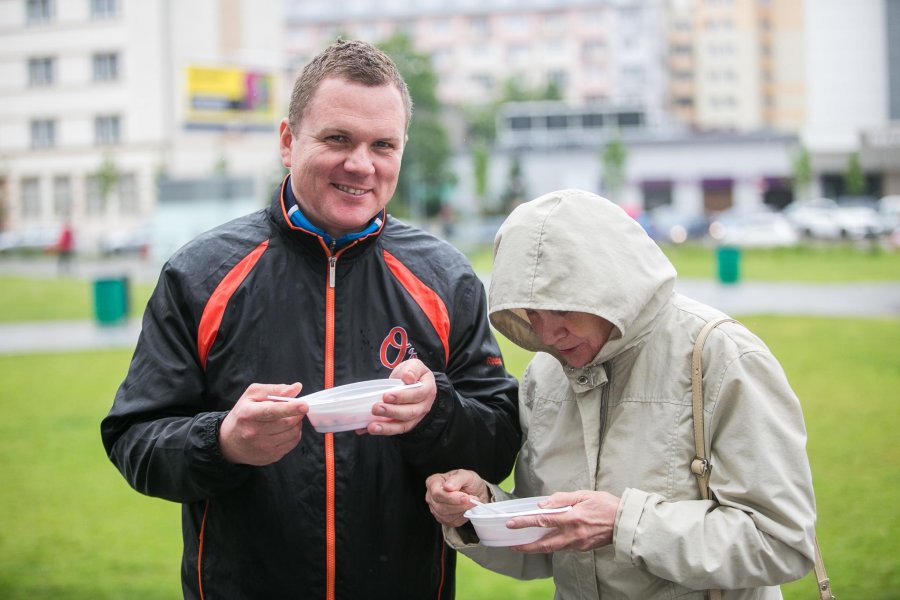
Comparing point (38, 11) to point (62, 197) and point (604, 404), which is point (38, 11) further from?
point (62, 197)

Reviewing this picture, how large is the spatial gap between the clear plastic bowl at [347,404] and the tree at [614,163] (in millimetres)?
54440

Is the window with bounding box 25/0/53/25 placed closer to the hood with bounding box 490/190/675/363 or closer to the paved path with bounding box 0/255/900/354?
the paved path with bounding box 0/255/900/354

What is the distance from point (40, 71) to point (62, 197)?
21.8 m

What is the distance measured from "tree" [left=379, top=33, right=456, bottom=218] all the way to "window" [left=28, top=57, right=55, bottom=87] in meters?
24.2

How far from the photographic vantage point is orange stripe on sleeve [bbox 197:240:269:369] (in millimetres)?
2430

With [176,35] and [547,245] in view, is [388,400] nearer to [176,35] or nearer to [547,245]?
[547,245]

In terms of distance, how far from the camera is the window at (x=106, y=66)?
30875 mm

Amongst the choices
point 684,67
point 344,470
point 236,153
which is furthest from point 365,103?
point 684,67

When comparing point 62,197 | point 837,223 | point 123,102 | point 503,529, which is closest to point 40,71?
point 123,102

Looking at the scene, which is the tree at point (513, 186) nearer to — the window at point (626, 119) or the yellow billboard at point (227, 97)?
the window at point (626, 119)

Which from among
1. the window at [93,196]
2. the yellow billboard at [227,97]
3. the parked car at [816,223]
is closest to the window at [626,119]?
the parked car at [816,223]

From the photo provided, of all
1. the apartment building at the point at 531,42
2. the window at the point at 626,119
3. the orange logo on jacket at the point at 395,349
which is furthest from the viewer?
the apartment building at the point at 531,42

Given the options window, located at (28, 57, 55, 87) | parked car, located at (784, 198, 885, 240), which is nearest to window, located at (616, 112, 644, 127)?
parked car, located at (784, 198, 885, 240)

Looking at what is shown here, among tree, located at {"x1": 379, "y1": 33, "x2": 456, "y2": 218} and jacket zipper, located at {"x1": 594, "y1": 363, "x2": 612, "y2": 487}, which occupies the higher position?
tree, located at {"x1": 379, "y1": 33, "x2": 456, "y2": 218}
